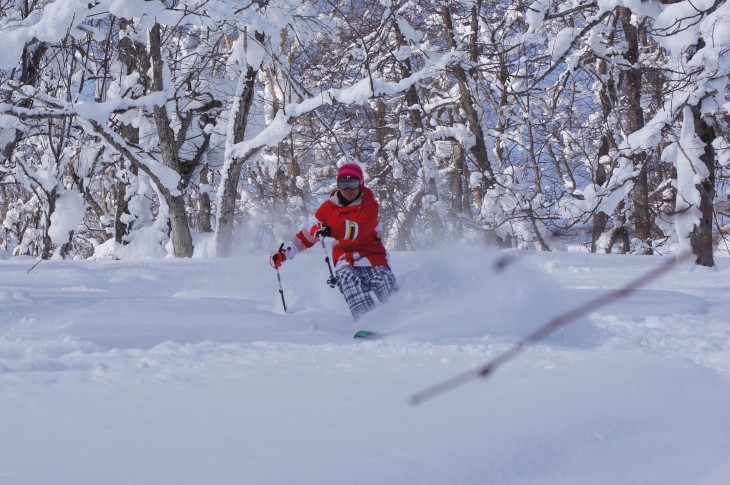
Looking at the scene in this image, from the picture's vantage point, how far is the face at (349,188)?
5.89 metres

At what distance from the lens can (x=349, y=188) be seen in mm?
5918

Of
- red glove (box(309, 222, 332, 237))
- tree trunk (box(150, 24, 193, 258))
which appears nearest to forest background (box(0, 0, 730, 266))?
tree trunk (box(150, 24, 193, 258))

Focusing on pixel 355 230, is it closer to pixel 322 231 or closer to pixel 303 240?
pixel 322 231

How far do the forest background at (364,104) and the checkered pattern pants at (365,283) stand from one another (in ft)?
4.46

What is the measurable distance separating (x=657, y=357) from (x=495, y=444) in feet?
6.12

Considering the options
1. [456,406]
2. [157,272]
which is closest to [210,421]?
[456,406]

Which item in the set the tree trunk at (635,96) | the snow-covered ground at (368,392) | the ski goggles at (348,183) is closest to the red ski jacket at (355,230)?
the ski goggles at (348,183)

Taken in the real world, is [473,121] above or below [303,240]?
above

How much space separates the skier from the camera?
5727 mm

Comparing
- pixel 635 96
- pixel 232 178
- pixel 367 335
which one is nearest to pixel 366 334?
pixel 367 335

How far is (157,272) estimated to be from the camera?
25.3 ft

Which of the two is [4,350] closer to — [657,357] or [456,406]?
[456,406]

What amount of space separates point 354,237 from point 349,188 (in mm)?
474

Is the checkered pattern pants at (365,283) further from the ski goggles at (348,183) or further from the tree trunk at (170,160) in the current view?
the tree trunk at (170,160)
